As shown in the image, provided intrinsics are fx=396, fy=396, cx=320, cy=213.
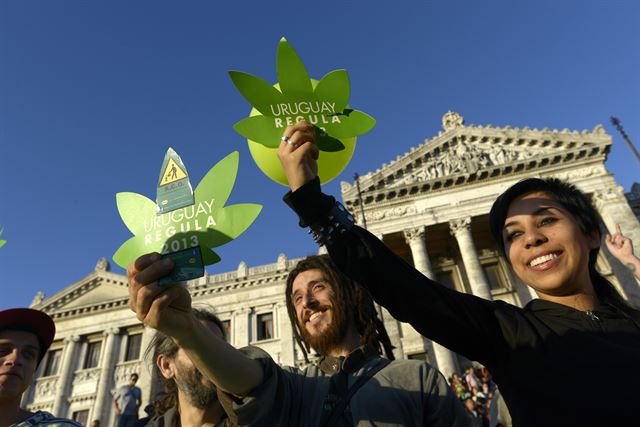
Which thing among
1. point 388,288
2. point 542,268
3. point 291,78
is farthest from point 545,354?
point 291,78

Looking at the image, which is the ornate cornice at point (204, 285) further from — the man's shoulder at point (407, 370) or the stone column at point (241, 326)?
the man's shoulder at point (407, 370)

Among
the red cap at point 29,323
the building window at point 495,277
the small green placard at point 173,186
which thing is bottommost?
the small green placard at point 173,186

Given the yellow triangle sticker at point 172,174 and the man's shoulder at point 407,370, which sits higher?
the yellow triangle sticker at point 172,174

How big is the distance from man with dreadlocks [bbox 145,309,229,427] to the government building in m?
18.5

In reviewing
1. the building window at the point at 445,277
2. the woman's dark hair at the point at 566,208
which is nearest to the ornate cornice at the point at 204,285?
the building window at the point at 445,277

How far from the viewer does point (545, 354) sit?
5.65 ft

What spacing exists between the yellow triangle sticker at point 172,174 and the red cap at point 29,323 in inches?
106

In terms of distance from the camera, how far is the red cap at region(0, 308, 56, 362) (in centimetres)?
355

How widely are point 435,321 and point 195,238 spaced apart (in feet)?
3.61

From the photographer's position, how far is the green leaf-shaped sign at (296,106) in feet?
6.55

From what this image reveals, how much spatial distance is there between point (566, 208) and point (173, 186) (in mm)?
2138

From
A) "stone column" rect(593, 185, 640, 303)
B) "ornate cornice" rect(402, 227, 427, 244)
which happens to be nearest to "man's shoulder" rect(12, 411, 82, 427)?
"ornate cornice" rect(402, 227, 427, 244)

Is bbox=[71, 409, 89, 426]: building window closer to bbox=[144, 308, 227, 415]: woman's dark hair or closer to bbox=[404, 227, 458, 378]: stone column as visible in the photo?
bbox=[404, 227, 458, 378]: stone column

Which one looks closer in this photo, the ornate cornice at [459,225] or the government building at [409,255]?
the government building at [409,255]
